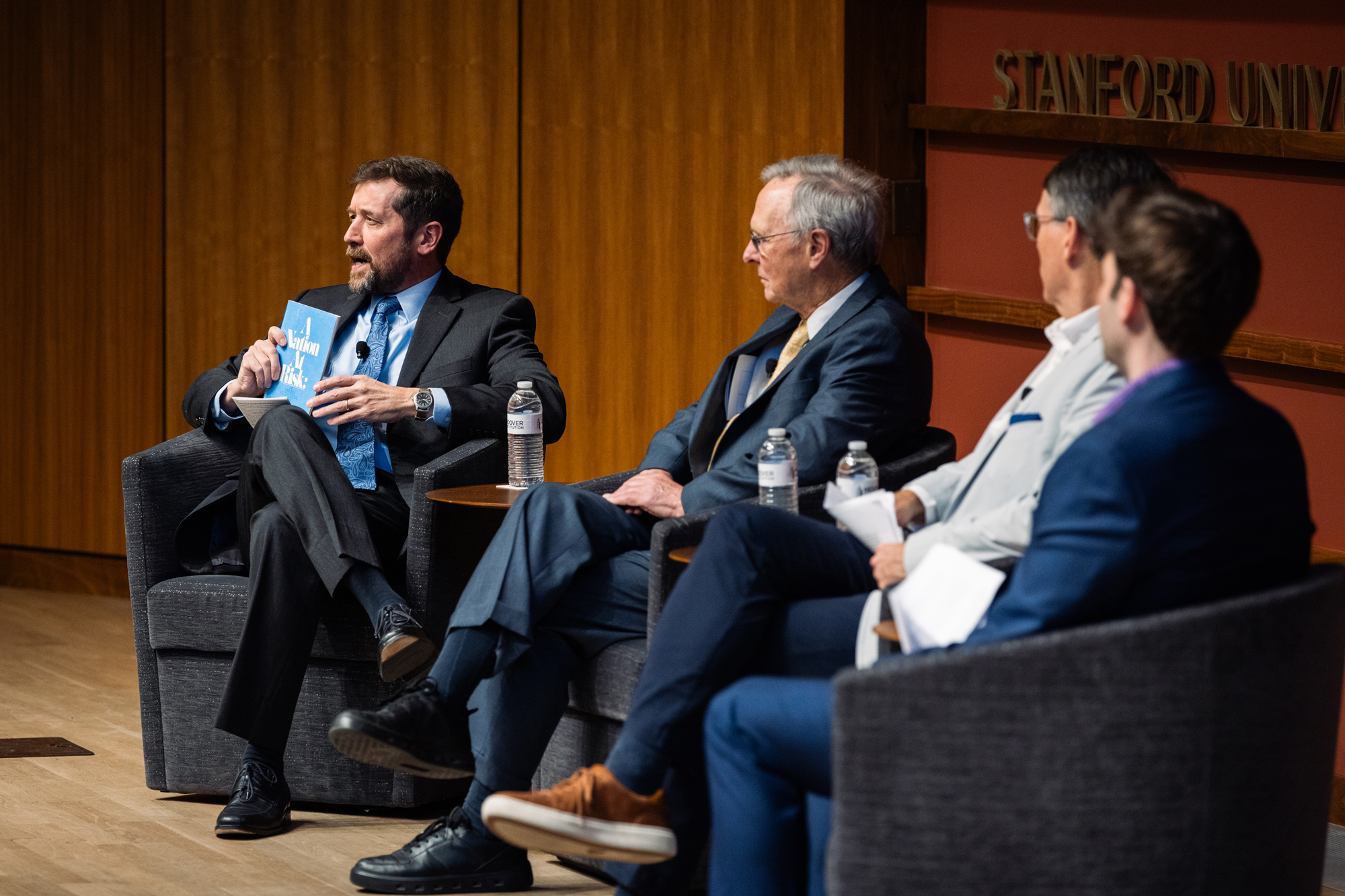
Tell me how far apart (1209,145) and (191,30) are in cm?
354

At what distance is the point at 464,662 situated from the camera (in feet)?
9.57

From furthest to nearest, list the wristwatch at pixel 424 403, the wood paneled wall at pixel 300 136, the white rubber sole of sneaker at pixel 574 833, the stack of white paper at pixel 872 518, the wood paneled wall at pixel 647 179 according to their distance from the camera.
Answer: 1. the wood paneled wall at pixel 300 136
2. the wood paneled wall at pixel 647 179
3. the wristwatch at pixel 424 403
4. the stack of white paper at pixel 872 518
5. the white rubber sole of sneaker at pixel 574 833

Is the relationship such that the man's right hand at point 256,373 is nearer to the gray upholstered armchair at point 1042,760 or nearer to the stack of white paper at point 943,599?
the stack of white paper at point 943,599

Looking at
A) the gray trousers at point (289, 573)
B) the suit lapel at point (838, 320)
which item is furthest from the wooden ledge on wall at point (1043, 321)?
the gray trousers at point (289, 573)

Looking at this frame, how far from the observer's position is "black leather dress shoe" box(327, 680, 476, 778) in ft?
8.98

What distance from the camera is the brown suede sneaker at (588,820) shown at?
243 cm

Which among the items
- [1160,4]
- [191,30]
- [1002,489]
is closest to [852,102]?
[1160,4]

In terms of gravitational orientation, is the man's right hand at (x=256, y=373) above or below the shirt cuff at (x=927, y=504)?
above

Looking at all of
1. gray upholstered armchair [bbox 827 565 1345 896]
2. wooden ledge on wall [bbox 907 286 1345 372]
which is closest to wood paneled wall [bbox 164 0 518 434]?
wooden ledge on wall [bbox 907 286 1345 372]

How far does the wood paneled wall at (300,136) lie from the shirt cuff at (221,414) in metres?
1.76

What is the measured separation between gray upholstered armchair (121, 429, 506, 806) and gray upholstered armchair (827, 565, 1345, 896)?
165cm

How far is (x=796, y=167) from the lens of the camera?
3.51 meters

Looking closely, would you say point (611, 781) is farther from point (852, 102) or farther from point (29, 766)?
point (852, 102)

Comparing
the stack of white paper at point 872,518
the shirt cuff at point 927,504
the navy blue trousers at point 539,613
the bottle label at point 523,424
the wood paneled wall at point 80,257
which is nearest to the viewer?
the stack of white paper at point 872,518
